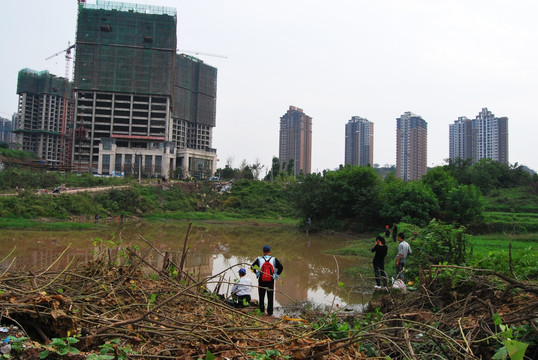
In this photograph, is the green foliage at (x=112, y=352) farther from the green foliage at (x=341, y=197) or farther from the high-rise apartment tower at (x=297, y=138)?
the high-rise apartment tower at (x=297, y=138)

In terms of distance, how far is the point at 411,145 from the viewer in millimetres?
71375

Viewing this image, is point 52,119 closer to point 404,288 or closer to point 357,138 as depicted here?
point 357,138

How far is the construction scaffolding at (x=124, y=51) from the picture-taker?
2633 inches

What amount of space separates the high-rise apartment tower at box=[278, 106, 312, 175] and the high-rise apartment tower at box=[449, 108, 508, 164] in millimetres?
30896

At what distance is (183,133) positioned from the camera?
3425 inches

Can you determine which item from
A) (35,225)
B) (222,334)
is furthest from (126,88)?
(222,334)

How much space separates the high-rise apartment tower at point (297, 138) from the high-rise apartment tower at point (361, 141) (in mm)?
10161

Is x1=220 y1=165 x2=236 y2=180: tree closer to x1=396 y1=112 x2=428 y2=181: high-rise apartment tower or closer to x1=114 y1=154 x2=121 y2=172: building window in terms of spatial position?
x1=114 y1=154 x2=121 y2=172: building window

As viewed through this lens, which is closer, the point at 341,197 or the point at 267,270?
the point at 267,270

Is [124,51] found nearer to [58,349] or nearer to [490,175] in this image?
[490,175]

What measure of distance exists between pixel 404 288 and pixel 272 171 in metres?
61.2

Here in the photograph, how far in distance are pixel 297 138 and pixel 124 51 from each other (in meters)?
41.1

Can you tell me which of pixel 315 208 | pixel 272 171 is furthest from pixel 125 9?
pixel 315 208

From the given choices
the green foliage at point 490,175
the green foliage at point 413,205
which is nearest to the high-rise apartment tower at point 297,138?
the green foliage at point 490,175
